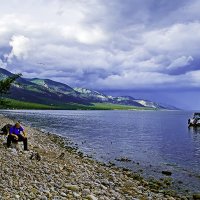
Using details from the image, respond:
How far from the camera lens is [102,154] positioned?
176ft

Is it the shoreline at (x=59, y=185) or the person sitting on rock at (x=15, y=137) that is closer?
the shoreline at (x=59, y=185)

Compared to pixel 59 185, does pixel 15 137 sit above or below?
above

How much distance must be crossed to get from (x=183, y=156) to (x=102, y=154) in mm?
13630

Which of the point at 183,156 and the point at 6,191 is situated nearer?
the point at 6,191

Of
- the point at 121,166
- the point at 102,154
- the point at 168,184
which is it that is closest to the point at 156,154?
the point at 102,154

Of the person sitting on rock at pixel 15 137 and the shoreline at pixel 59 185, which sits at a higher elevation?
the person sitting on rock at pixel 15 137

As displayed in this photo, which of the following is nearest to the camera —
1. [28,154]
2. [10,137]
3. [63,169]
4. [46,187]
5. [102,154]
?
[46,187]

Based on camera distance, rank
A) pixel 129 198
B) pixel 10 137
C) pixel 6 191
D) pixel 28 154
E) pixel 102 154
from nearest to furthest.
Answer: pixel 6 191, pixel 129 198, pixel 28 154, pixel 10 137, pixel 102 154

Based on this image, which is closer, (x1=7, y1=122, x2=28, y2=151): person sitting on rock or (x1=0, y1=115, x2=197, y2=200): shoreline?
(x1=0, y1=115, x2=197, y2=200): shoreline

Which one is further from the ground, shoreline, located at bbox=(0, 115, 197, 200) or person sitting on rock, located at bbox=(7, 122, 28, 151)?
person sitting on rock, located at bbox=(7, 122, 28, 151)

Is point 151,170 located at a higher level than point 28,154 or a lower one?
lower

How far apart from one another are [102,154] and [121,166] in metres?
11.2

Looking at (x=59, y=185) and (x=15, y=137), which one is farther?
(x=15, y=137)

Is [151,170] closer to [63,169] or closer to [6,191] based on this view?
[63,169]
